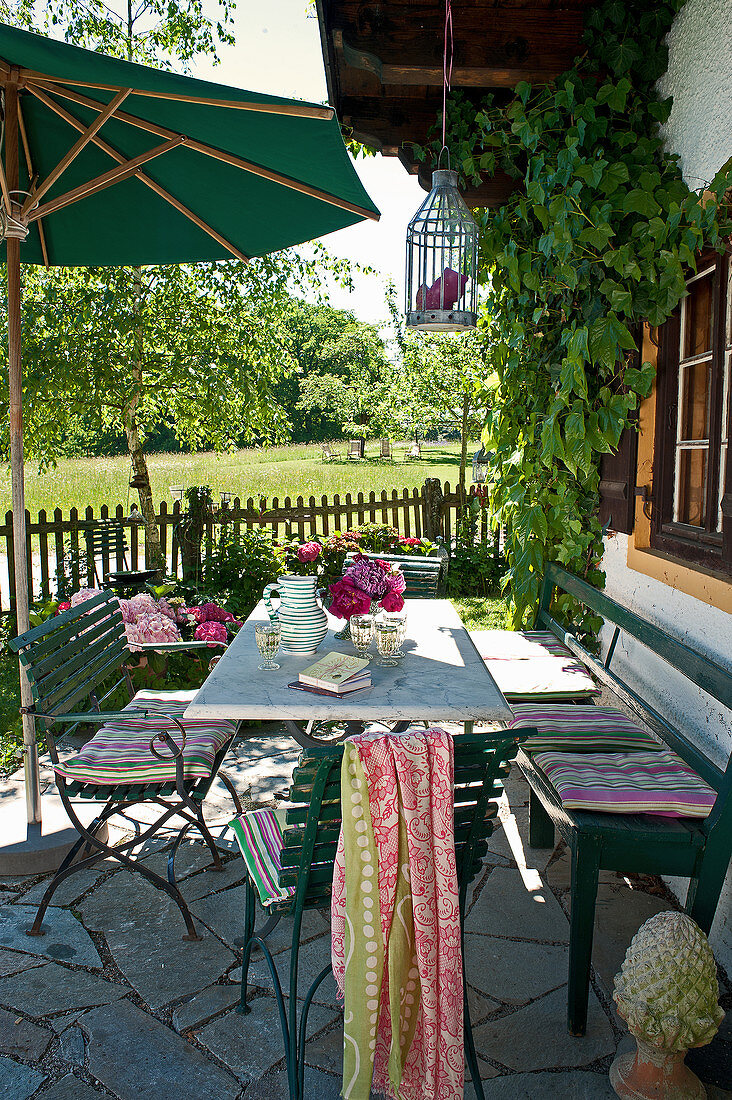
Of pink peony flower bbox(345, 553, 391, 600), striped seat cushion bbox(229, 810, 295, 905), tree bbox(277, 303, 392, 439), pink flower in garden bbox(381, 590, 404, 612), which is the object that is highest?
tree bbox(277, 303, 392, 439)

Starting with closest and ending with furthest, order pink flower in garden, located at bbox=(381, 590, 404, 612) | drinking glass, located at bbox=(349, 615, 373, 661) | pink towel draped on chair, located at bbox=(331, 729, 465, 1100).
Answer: pink towel draped on chair, located at bbox=(331, 729, 465, 1100)
drinking glass, located at bbox=(349, 615, 373, 661)
pink flower in garden, located at bbox=(381, 590, 404, 612)

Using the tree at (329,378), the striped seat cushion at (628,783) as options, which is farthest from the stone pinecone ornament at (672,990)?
the tree at (329,378)

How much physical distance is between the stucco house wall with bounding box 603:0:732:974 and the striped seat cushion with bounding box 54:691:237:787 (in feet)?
5.78

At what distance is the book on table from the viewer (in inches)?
95.7

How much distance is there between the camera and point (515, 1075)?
1.97m

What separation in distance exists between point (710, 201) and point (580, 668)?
1972 millimetres

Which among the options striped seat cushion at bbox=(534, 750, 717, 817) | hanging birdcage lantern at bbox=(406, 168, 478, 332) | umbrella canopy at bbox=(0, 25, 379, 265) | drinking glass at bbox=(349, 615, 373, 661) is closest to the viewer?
umbrella canopy at bbox=(0, 25, 379, 265)

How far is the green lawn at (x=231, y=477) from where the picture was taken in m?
19.4

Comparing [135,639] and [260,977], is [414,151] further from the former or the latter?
[260,977]

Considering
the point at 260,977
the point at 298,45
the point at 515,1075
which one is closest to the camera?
the point at 515,1075

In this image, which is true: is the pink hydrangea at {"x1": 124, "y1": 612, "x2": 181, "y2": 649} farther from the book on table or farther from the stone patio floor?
the book on table

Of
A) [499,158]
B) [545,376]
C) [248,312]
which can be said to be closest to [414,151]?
[499,158]

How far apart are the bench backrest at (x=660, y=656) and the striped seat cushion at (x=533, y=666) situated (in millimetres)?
67

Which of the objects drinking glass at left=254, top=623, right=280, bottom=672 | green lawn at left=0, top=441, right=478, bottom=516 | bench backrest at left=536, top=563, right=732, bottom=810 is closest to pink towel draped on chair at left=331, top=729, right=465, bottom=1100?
bench backrest at left=536, top=563, right=732, bottom=810
